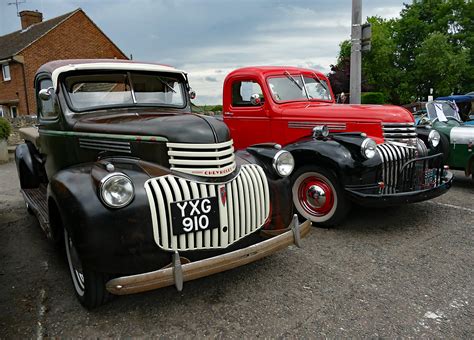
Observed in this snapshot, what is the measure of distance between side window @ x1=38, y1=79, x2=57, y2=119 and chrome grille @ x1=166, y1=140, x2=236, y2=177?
5.67 ft

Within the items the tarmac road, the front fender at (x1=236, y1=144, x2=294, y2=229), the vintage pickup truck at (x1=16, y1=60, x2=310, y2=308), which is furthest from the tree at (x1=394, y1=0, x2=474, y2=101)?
the vintage pickup truck at (x1=16, y1=60, x2=310, y2=308)

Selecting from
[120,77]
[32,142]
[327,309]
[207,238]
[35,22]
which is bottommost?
[327,309]

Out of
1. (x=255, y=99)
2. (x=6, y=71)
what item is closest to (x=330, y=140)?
(x=255, y=99)

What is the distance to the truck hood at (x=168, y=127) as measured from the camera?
2.90 m

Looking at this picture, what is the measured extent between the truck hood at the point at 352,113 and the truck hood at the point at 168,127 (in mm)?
2545

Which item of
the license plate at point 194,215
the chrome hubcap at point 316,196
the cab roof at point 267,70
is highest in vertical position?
the cab roof at point 267,70

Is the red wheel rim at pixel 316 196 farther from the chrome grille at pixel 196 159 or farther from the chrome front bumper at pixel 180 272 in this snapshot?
the chrome grille at pixel 196 159

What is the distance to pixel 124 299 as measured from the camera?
10.2 ft

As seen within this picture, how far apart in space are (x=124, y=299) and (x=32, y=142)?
321 centimetres

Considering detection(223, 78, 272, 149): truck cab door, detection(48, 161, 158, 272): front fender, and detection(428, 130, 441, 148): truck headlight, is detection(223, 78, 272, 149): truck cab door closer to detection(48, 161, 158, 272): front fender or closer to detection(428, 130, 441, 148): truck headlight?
detection(428, 130, 441, 148): truck headlight

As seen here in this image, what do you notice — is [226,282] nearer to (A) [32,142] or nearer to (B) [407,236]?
(B) [407,236]

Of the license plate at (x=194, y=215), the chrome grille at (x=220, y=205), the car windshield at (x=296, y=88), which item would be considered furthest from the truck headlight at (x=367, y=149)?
the license plate at (x=194, y=215)

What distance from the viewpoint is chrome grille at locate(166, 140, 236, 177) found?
2852 millimetres

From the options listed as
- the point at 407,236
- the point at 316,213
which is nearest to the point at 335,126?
the point at 316,213
